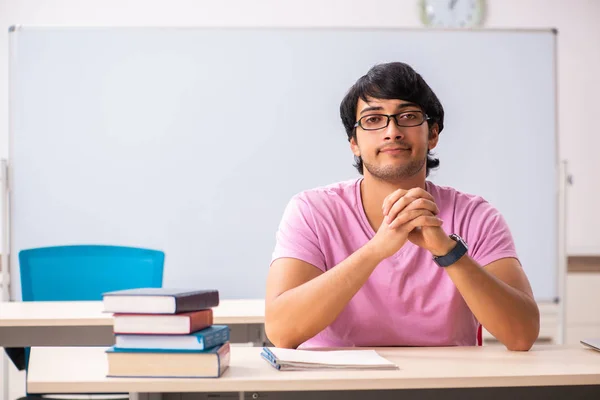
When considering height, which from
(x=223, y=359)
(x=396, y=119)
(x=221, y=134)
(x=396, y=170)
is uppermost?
(x=221, y=134)

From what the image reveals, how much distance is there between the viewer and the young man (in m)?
1.54

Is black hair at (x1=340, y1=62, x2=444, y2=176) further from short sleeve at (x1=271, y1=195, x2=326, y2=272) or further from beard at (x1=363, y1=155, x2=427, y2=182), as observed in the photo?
short sleeve at (x1=271, y1=195, x2=326, y2=272)

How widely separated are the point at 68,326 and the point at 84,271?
0.47m

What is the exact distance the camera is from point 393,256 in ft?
5.57

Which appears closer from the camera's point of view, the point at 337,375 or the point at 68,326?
the point at 337,375

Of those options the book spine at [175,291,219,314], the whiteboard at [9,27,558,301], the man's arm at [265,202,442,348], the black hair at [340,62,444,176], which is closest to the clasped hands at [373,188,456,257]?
the man's arm at [265,202,442,348]

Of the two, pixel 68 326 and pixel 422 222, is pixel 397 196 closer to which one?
pixel 422 222

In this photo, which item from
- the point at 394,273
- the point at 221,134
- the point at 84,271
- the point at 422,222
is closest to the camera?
the point at 422,222

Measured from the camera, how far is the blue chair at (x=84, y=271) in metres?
2.51

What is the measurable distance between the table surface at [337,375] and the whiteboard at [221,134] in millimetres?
2329

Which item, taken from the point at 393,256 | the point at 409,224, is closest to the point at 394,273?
the point at 393,256

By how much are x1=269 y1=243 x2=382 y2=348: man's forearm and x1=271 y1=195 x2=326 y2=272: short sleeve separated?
0.12 m

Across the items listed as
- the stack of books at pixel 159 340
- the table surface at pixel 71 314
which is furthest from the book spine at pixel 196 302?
the table surface at pixel 71 314

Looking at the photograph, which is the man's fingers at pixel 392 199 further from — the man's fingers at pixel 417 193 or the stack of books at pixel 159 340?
the stack of books at pixel 159 340
